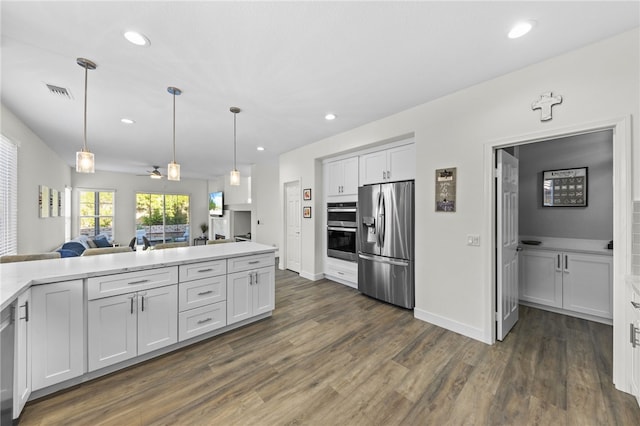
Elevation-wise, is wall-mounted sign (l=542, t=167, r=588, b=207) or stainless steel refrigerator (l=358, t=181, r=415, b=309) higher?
wall-mounted sign (l=542, t=167, r=588, b=207)

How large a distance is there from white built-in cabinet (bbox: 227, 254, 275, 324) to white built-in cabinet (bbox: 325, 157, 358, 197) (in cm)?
187

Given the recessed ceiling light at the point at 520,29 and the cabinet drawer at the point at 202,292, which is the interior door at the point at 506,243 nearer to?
the recessed ceiling light at the point at 520,29

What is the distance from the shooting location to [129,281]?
6.82 ft

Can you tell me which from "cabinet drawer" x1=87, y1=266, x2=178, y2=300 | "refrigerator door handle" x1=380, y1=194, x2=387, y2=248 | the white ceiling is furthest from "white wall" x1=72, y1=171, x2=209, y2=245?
"refrigerator door handle" x1=380, y1=194, x2=387, y2=248

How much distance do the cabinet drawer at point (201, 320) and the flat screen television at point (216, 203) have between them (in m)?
6.60

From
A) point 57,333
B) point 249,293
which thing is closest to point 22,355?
point 57,333

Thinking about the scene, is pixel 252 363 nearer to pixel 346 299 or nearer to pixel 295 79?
pixel 346 299

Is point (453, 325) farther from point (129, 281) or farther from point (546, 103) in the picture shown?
point (129, 281)

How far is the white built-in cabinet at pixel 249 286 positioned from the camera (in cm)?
272

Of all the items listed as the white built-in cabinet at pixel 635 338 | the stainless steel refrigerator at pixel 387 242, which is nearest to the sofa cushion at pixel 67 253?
the stainless steel refrigerator at pixel 387 242

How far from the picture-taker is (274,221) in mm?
6902

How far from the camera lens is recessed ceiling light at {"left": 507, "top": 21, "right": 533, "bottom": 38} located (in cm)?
172

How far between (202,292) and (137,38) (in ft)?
7.11

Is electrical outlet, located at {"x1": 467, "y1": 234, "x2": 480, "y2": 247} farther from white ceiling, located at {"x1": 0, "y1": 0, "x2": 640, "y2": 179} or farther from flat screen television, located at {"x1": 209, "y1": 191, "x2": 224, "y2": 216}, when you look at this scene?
flat screen television, located at {"x1": 209, "y1": 191, "x2": 224, "y2": 216}
